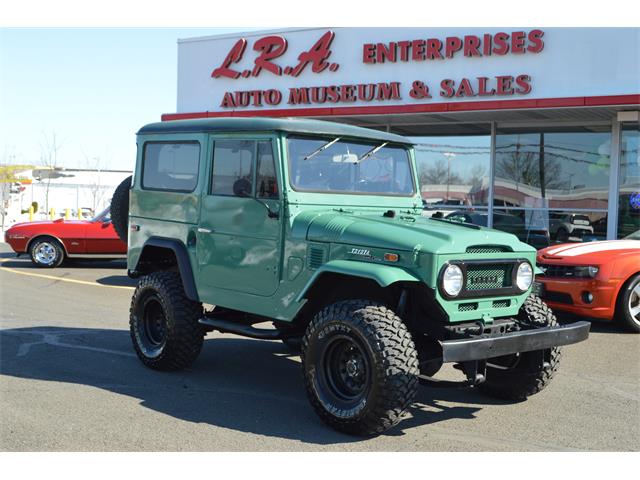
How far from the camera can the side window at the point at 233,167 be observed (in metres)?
5.98

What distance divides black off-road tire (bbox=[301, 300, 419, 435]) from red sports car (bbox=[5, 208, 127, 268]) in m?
10.2

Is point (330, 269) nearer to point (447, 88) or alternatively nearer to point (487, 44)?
point (447, 88)

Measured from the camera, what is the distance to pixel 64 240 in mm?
14789

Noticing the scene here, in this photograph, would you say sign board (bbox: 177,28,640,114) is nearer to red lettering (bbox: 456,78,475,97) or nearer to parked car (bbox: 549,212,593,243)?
red lettering (bbox: 456,78,475,97)

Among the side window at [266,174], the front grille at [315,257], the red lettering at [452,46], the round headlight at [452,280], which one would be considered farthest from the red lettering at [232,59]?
the round headlight at [452,280]

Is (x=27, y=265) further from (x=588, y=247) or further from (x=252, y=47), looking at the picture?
(x=588, y=247)

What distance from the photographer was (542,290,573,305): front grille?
8688 mm

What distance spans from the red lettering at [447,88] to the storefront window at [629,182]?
3410mm

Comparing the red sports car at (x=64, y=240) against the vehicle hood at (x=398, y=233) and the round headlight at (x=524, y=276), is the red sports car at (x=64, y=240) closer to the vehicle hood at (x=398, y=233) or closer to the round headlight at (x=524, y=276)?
the vehicle hood at (x=398, y=233)

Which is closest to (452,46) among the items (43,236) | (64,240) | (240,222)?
(64,240)

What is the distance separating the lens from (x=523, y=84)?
14.1m

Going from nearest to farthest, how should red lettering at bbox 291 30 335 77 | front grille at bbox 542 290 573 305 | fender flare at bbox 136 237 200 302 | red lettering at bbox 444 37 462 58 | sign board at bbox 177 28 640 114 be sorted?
fender flare at bbox 136 237 200 302
front grille at bbox 542 290 573 305
sign board at bbox 177 28 640 114
red lettering at bbox 444 37 462 58
red lettering at bbox 291 30 335 77

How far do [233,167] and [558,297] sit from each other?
4.59 m

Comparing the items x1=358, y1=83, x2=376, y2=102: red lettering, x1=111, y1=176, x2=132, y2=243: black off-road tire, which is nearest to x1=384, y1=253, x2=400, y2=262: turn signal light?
x1=111, y1=176, x2=132, y2=243: black off-road tire
